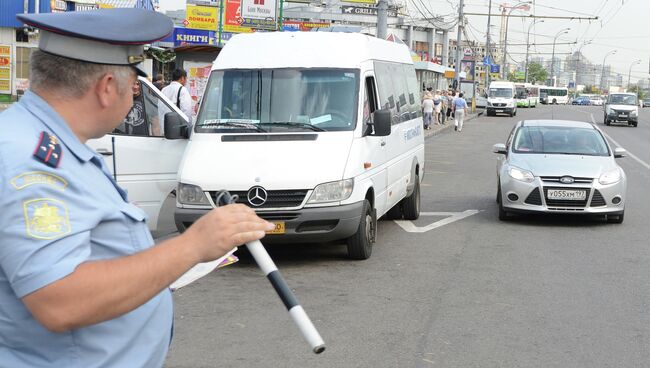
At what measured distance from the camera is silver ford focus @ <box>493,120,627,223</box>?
11.8 meters

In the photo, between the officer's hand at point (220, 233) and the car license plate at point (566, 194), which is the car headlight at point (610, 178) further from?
the officer's hand at point (220, 233)

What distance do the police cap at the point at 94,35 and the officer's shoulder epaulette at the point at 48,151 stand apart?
0.66ft

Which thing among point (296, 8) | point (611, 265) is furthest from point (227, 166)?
point (296, 8)

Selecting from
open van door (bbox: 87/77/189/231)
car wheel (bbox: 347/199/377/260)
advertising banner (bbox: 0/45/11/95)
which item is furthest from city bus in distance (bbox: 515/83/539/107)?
open van door (bbox: 87/77/189/231)

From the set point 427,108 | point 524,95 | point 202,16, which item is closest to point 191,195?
point 427,108

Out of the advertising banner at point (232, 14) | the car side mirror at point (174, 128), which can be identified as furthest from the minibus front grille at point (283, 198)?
the advertising banner at point (232, 14)

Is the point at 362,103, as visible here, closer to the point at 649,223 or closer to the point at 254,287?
the point at 254,287

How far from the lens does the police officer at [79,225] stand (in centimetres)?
176

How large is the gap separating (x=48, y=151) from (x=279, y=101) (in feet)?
25.1

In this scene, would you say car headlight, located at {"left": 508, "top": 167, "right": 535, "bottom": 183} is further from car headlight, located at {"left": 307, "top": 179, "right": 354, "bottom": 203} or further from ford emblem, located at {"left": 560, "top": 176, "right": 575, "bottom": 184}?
car headlight, located at {"left": 307, "top": 179, "right": 354, "bottom": 203}

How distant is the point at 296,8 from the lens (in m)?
90.3

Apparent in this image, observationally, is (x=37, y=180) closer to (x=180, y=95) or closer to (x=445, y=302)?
(x=445, y=302)

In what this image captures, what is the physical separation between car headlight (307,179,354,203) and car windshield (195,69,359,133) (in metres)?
0.84

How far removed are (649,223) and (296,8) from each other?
80554 mm
